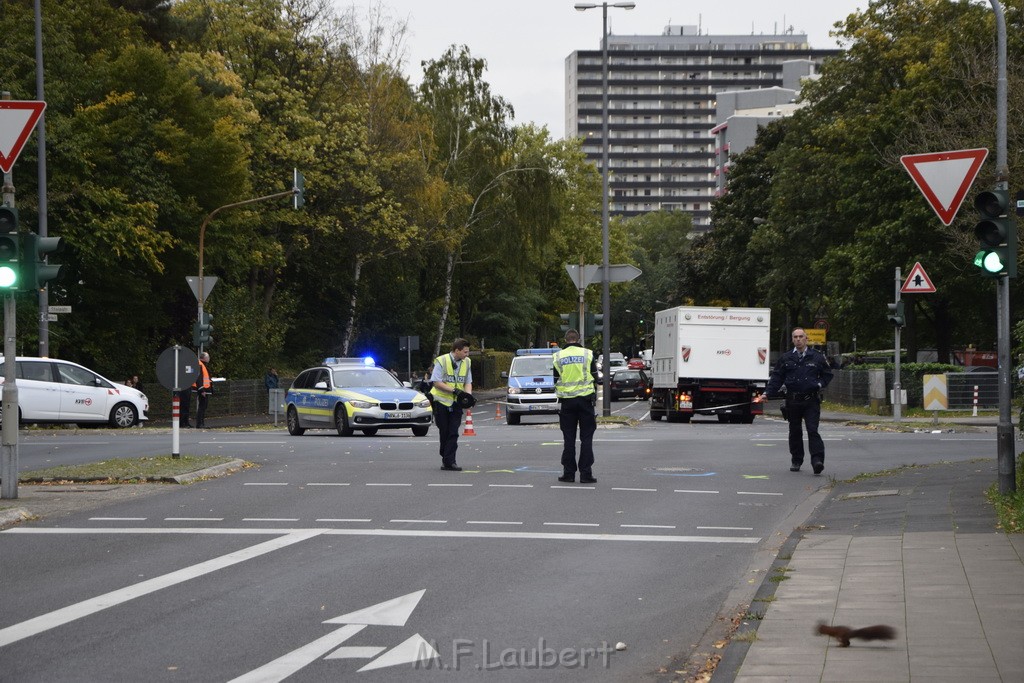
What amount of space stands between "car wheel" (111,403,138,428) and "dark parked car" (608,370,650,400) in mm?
34878

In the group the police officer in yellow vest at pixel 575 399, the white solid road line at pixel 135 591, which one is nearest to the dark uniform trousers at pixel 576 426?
the police officer in yellow vest at pixel 575 399

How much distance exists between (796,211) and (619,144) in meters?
141

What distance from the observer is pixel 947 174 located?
13.0 metres

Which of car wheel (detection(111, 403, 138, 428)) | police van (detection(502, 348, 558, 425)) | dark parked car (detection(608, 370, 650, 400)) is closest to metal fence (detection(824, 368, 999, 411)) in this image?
police van (detection(502, 348, 558, 425))

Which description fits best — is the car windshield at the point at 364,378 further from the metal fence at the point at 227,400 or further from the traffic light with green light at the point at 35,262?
the traffic light with green light at the point at 35,262

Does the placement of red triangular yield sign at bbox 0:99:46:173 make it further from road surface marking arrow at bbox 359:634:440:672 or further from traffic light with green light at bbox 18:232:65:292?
road surface marking arrow at bbox 359:634:440:672

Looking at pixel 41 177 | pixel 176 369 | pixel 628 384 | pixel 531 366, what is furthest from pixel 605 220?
pixel 628 384

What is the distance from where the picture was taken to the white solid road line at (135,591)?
7.81 meters

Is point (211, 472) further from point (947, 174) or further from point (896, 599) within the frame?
point (896, 599)

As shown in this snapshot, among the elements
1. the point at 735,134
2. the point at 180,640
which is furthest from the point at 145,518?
the point at 735,134

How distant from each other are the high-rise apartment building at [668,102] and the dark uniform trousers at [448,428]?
587ft

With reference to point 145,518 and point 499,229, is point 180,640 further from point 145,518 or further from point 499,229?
point 499,229

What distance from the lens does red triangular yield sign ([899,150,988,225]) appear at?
12.9m

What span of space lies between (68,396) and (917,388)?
999 inches
